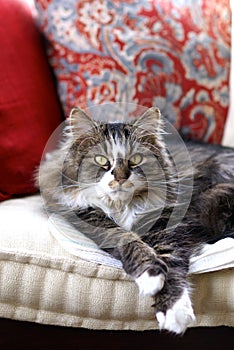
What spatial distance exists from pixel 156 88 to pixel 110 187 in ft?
1.85

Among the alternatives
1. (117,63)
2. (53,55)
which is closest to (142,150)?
(117,63)

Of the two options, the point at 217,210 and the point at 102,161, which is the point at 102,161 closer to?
the point at 102,161

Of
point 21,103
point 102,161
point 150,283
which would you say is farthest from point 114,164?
point 21,103

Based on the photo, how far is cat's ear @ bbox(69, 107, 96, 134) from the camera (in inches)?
55.7

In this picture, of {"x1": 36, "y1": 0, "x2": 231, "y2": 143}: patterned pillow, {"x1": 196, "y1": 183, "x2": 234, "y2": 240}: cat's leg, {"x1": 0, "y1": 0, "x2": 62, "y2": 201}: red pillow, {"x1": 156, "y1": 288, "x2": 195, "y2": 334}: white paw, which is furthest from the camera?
{"x1": 36, "y1": 0, "x2": 231, "y2": 143}: patterned pillow

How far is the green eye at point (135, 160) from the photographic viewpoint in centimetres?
139

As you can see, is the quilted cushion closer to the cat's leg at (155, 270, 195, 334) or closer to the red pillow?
the cat's leg at (155, 270, 195, 334)

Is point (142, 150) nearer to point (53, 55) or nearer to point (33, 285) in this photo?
point (33, 285)

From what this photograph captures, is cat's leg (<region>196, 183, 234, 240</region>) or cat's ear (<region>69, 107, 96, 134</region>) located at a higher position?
cat's ear (<region>69, 107, 96, 134</region>)

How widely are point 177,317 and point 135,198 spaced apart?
0.37m

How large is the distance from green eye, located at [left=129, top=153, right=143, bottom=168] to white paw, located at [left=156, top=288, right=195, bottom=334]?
0.36 m

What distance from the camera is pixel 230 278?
133 centimetres

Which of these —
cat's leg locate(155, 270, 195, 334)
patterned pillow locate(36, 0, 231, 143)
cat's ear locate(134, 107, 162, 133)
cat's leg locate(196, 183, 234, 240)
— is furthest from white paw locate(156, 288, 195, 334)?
patterned pillow locate(36, 0, 231, 143)

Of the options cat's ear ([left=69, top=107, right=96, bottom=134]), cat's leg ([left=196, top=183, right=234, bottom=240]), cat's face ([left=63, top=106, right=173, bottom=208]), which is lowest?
cat's leg ([left=196, top=183, right=234, bottom=240])
